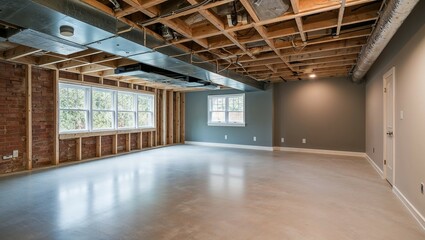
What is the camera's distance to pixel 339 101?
6863mm

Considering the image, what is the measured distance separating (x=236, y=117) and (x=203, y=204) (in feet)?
18.9

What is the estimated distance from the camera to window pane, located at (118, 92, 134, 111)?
23.8 ft

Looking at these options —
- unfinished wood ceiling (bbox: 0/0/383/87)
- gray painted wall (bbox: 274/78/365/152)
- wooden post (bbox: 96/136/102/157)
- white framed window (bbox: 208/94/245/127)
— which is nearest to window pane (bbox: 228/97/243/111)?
white framed window (bbox: 208/94/245/127)

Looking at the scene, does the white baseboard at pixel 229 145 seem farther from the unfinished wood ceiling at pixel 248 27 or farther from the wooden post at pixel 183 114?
the unfinished wood ceiling at pixel 248 27

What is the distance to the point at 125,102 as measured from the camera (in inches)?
294

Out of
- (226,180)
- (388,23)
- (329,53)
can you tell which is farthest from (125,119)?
(388,23)

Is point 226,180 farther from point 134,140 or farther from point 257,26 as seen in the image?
point 134,140

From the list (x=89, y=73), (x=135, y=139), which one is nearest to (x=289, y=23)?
(x=89, y=73)

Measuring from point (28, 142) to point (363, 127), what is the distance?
27.5 feet

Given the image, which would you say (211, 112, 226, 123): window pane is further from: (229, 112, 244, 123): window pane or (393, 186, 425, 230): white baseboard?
(393, 186, 425, 230): white baseboard

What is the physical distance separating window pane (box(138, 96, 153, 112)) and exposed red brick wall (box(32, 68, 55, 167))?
2.89 m

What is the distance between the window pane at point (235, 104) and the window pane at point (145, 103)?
293 cm

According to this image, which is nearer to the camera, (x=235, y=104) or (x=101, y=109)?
(x=101, y=109)

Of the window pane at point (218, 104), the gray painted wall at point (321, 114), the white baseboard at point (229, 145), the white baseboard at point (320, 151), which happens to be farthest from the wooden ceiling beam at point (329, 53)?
the window pane at point (218, 104)
